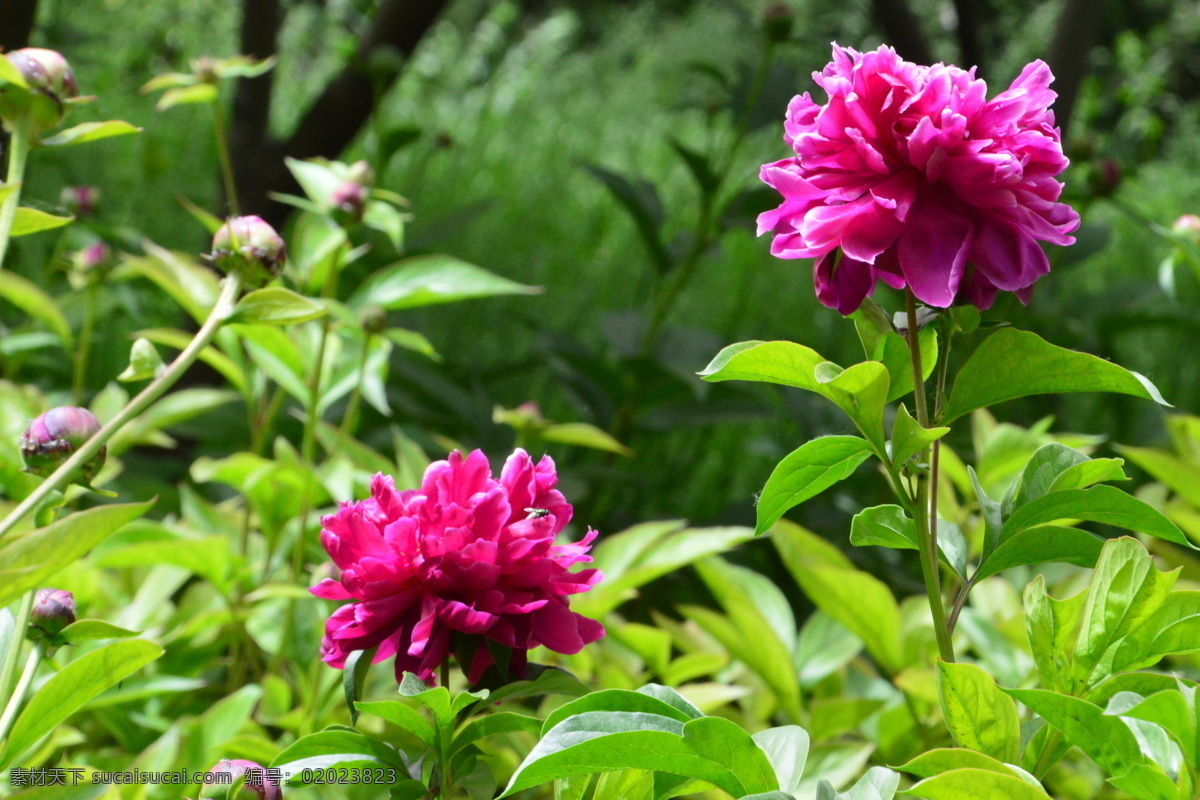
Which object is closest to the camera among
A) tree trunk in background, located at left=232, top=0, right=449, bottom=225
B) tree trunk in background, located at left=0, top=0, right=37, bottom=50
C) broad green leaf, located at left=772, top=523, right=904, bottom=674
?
broad green leaf, located at left=772, top=523, right=904, bottom=674

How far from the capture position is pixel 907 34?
5.22 ft

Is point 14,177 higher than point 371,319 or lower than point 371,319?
higher

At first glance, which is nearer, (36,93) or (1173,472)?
(36,93)

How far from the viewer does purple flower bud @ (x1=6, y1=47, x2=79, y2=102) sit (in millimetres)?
444

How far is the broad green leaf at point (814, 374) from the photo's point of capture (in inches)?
12.6

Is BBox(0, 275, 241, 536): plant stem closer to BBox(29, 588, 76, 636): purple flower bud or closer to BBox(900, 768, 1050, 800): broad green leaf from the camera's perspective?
BBox(29, 588, 76, 636): purple flower bud

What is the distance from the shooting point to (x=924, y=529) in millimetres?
354

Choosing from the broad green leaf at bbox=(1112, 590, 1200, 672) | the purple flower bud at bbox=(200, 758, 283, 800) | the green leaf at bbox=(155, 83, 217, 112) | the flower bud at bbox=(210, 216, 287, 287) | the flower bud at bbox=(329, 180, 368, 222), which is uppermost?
the green leaf at bbox=(155, 83, 217, 112)

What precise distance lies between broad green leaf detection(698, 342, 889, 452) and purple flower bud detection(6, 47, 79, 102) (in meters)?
0.31

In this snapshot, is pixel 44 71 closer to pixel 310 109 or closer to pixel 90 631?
pixel 90 631

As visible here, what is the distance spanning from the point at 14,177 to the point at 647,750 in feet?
1.09

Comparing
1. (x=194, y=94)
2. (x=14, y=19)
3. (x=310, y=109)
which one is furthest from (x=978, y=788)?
(x=310, y=109)

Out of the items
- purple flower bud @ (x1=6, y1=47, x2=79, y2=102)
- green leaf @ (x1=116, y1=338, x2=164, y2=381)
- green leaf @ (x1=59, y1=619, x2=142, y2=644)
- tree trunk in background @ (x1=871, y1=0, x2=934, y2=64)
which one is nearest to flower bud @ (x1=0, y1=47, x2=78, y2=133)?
purple flower bud @ (x1=6, y1=47, x2=79, y2=102)

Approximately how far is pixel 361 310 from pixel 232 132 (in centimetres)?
80
